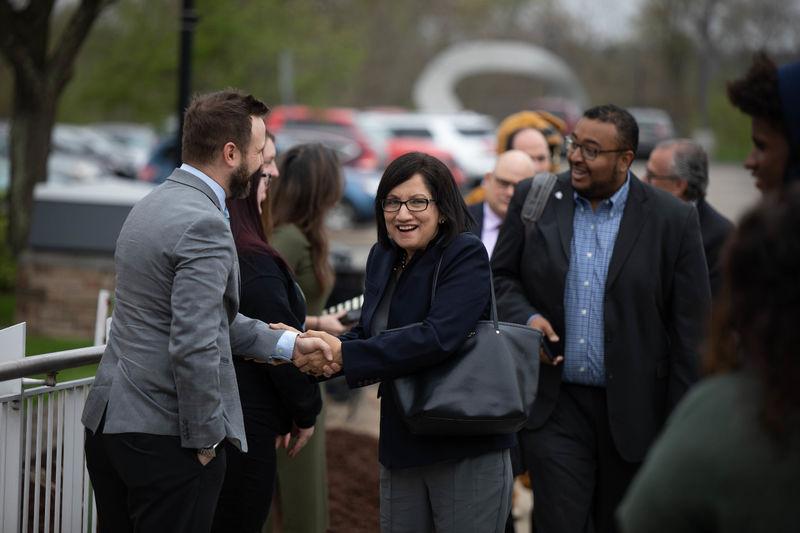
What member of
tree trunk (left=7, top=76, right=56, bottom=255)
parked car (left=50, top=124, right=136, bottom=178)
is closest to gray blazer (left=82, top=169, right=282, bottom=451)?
tree trunk (left=7, top=76, right=56, bottom=255)

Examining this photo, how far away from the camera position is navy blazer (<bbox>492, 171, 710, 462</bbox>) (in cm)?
464

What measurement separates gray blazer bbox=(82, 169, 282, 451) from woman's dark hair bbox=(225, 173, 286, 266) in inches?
30.0

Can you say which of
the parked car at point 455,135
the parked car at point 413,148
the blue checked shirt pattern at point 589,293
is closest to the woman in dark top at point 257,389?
the blue checked shirt pattern at point 589,293

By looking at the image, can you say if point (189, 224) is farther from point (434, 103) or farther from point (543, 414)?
point (434, 103)

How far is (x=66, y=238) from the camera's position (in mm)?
10578

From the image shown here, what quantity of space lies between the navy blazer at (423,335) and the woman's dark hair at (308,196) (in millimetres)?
1371

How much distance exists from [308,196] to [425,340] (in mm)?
1820

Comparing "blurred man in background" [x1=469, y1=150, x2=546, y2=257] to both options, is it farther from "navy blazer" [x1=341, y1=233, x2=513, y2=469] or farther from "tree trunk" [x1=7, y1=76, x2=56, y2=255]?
"tree trunk" [x1=7, y1=76, x2=56, y2=255]

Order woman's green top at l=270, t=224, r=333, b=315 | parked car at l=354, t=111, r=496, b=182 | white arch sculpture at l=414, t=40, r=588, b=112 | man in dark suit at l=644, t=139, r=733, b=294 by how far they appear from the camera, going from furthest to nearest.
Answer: white arch sculpture at l=414, t=40, r=588, b=112 → parked car at l=354, t=111, r=496, b=182 → man in dark suit at l=644, t=139, r=733, b=294 → woman's green top at l=270, t=224, r=333, b=315

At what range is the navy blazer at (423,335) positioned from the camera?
12.7 ft

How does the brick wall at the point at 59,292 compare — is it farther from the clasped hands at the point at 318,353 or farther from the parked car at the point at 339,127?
the parked car at the point at 339,127

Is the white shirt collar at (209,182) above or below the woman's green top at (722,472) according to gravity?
above

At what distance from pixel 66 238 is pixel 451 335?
7526 millimetres

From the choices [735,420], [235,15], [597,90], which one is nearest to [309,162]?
[735,420]
